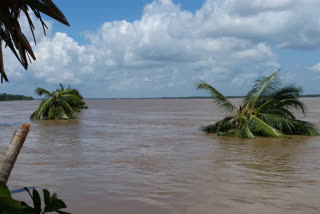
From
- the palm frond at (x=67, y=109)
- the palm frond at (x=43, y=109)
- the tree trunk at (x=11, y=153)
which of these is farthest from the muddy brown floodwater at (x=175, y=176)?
the palm frond at (x=67, y=109)

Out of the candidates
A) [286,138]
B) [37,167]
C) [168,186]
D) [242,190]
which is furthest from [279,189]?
[286,138]

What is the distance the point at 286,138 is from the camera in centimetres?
1247

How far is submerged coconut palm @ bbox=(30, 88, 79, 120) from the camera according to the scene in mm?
21578

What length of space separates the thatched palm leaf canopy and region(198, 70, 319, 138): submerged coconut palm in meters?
10.1

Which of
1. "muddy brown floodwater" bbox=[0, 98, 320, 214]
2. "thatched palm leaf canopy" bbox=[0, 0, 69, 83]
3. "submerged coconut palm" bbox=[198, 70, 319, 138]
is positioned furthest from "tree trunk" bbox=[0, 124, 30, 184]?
"submerged coconut palm" bbox=[198, 70, 319, 138]

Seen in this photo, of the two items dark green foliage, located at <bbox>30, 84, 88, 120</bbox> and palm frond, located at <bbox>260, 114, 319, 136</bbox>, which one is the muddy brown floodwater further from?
dark green foliage, located at <bbox>30, 84, 88, 120</bbox>

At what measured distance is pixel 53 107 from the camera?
2189 centimetres

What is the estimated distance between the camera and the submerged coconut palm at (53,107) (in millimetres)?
21578

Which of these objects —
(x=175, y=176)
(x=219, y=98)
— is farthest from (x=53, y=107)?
(x=175, y=176)

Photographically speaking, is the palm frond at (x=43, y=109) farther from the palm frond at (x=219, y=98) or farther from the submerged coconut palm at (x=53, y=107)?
the palm frond at (x=219, y=98)

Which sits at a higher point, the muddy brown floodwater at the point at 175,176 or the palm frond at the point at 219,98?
the palm frond at the point at 219,98

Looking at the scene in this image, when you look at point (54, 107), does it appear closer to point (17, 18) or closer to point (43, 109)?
point (43, 109)

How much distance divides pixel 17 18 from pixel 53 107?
19.5 m

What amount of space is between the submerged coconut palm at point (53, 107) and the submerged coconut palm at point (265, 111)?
36.9 feet
